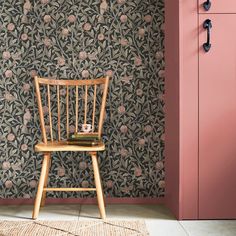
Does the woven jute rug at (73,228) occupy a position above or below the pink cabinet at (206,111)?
below

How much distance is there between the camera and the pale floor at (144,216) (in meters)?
2.32

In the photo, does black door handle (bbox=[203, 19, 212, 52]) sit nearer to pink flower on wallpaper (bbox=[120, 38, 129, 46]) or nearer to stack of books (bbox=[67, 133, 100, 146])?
pink flower on wallpaper (bbox=[120, 38, 129, 46])

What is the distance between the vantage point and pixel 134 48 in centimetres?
303

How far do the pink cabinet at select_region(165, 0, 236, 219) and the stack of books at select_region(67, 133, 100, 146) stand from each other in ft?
1.76

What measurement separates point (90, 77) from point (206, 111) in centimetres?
93

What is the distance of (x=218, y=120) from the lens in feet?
8.21

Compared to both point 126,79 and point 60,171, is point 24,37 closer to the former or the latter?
point 126,79

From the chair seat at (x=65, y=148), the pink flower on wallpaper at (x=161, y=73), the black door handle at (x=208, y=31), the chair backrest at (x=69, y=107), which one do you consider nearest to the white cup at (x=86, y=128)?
the chair backrest at (x=69, y=107)

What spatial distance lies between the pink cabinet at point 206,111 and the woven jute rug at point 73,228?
1.14ft

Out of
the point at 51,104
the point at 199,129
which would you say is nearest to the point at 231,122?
the point at 199,129

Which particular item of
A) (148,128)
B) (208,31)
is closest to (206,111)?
(208,31)

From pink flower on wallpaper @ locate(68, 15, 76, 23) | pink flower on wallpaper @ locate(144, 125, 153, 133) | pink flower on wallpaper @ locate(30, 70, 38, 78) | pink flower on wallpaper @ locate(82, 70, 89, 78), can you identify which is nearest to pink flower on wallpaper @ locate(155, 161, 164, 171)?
pink flower on wallpaper @ locate(144, 125, 153, 133)

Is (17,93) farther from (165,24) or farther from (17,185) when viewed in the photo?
(165,24)

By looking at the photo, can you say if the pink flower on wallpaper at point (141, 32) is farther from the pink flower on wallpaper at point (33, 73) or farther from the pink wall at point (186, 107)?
the pink flower on wallpaper at point (33, 73)
